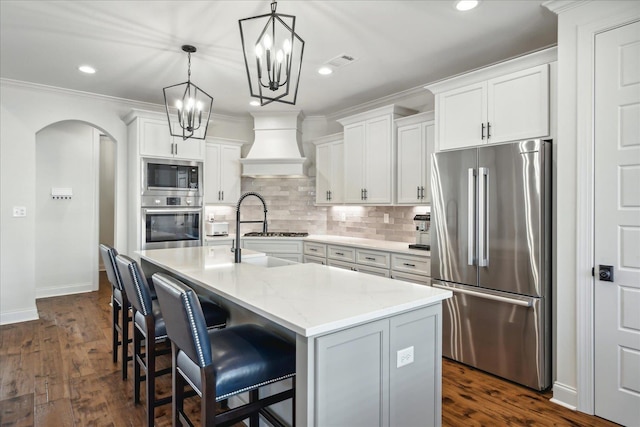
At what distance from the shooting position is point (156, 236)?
4.61 meters

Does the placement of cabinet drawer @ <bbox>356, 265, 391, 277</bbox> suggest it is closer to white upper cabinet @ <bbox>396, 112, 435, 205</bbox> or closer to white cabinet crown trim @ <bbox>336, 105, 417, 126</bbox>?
white upper cabinet @ <bbox>396, 112, 435, 205</bbox>

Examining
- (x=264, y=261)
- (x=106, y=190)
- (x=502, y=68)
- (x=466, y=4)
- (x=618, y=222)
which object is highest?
(x=466, y=4)

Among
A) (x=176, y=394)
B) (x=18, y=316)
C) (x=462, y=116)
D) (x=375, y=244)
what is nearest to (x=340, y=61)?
(x=462, y=116)

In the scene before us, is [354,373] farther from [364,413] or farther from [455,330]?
[455,330]

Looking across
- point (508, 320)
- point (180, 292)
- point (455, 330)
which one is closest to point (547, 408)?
point (508, 320)

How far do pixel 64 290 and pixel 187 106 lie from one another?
419cm

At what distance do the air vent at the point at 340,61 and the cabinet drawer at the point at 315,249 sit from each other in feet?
7.01

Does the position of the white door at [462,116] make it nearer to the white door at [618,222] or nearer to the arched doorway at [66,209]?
the white door at [618,222]

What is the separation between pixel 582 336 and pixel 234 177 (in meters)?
4.43

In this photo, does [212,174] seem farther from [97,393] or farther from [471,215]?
[471,215]

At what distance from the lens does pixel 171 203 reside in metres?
4.73

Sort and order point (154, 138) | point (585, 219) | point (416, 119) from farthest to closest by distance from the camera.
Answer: point (154, 138)
point (416, 119)
point (585, 219)

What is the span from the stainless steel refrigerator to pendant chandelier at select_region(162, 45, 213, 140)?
2.12m

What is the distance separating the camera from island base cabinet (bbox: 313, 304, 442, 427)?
139 cm
